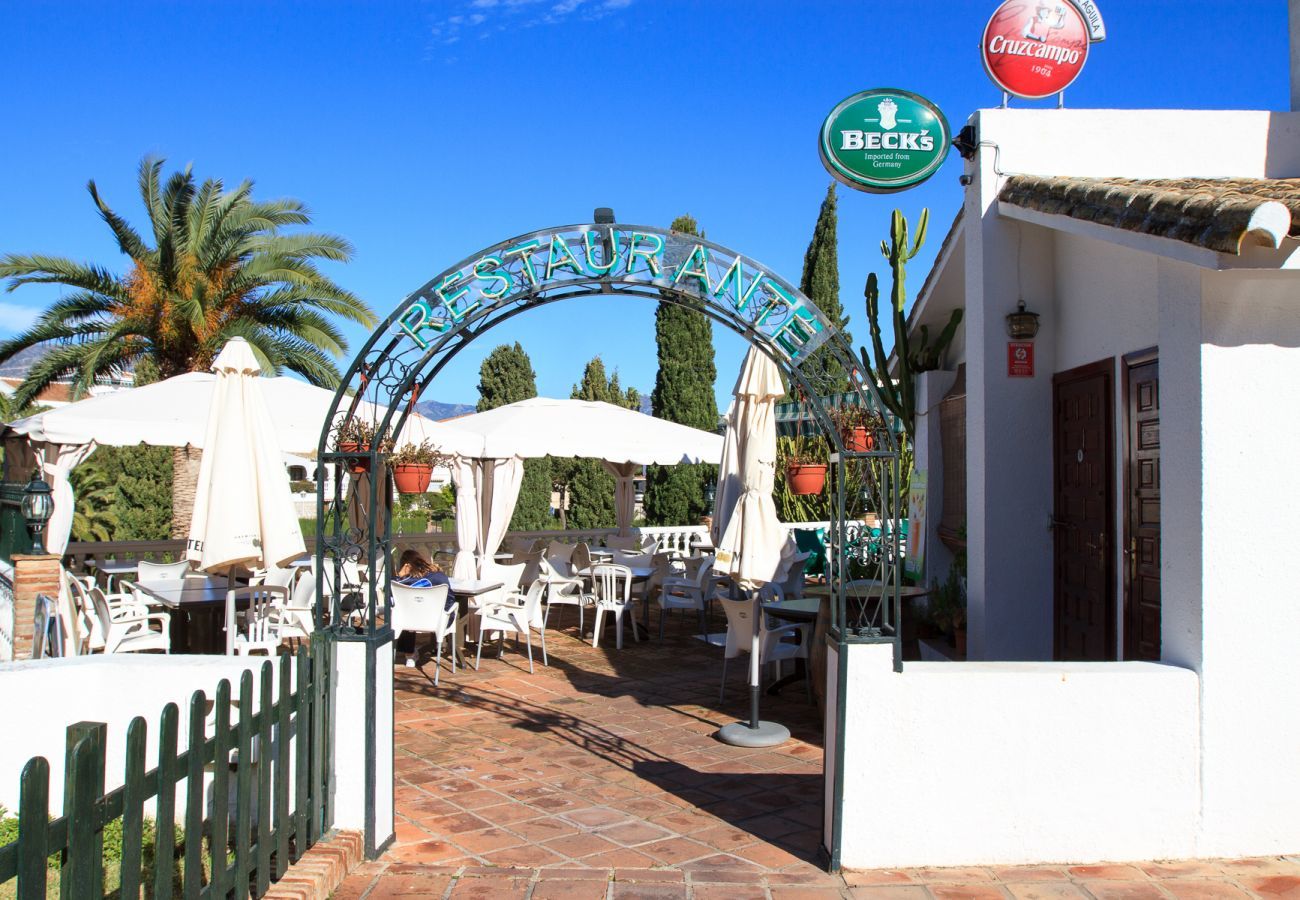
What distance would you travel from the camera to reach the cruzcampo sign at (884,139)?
6.72 meters

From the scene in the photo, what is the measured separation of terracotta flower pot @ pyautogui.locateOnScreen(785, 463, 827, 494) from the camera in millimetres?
5715

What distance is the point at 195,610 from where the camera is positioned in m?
8.46

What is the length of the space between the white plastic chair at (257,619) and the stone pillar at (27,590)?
4.73ft

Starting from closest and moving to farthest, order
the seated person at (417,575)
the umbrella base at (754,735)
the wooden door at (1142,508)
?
the wooden door at (1142,508), the umbrella base at (754,735), the seated person at (417,575)

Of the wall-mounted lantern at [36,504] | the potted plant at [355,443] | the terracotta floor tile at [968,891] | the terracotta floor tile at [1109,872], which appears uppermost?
the potted plant at [355,443]

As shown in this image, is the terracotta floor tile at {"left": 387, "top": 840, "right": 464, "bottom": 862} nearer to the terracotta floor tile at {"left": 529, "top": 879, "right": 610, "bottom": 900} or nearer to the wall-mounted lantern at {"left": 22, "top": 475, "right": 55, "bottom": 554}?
the terracotta floor tile at {"left": 529, "top": 879, "right": 610, "bottom": 900}

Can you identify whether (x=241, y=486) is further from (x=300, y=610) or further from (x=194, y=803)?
(x=194, y=803)

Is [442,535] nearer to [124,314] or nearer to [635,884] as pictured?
[124,314]

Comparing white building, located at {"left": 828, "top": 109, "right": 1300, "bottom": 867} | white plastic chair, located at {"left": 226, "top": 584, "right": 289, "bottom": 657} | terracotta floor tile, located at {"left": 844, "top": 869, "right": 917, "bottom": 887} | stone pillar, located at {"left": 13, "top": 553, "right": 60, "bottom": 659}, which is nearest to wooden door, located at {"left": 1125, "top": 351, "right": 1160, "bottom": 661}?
→ white building, located at {"left": 828, "top": 109, "right": 1300, "bottom": 867}

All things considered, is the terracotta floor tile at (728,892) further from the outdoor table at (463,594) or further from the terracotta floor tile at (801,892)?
the outdoor table at (463,594)

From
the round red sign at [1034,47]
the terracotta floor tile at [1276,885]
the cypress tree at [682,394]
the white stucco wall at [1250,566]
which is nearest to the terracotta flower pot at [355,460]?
the white stucco wall at [1250,566]

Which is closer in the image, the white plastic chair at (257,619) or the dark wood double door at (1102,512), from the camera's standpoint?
the dark wood double door at (1102,512)

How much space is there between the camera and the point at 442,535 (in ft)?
44.3

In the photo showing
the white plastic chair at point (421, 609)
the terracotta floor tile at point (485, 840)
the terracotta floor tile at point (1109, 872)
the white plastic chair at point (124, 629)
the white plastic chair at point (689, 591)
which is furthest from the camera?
the white plastic chair at point (689, 591)
